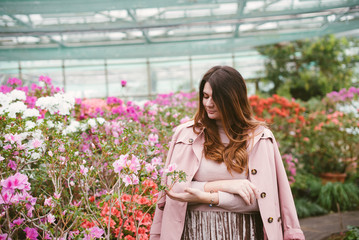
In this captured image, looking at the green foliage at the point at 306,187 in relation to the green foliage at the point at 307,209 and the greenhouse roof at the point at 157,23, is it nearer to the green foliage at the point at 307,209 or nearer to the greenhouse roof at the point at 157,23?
the green foliage at the point at 307,209

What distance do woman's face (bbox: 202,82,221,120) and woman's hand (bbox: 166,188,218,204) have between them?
1.29 feet

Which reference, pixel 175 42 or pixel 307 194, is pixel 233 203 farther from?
pixel 175 42

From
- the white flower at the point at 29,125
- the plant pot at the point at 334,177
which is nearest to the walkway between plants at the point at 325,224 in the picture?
the plant pot at the point at 334,177

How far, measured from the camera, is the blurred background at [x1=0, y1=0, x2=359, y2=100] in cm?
428

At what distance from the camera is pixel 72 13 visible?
4.21 metres

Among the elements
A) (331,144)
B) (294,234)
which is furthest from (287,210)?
(331,144)

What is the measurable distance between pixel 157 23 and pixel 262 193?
3.99 meters

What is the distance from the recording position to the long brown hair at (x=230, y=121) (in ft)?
4.86

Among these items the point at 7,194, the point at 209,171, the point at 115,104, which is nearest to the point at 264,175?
the point at 209,171

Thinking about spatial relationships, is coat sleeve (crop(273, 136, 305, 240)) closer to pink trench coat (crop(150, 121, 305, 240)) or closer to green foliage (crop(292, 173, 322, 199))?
pink trench coat (crop(150, 121, 305, 240))

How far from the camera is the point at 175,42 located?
6398 mm

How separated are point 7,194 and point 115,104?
2.27 meters

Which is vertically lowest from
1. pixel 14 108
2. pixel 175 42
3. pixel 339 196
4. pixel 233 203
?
pixel 339 196

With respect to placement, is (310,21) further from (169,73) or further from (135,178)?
(169,73)
